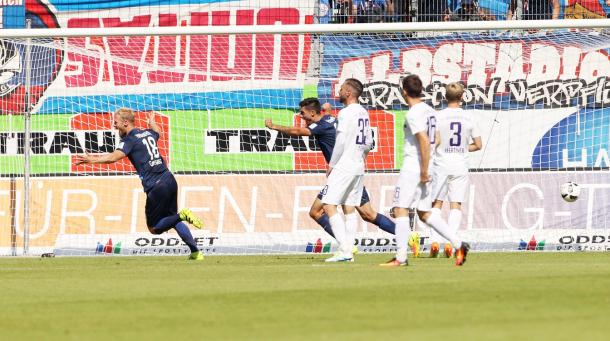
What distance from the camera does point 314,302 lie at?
9.25 meters

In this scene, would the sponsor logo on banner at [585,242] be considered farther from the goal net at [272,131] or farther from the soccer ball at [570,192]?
the soccer ball at [570,192]


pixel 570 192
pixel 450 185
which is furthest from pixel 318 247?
pixel 450 185

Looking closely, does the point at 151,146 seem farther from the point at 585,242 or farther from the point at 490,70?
the point at 585,242

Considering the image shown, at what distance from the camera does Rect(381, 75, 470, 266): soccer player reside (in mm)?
13227

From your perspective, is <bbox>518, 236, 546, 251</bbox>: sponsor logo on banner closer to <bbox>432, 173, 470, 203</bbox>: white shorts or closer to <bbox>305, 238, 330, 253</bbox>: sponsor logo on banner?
<bbox>305, 238, 330, 253</bbox>: sponsor logo on banner

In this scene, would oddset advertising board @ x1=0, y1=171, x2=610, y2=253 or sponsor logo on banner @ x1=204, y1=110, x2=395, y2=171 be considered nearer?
oddset advertising board @ x1=0, y1=171, x2=610, y2=253

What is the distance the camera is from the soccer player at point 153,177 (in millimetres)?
16797

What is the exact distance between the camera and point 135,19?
28141 millimetres

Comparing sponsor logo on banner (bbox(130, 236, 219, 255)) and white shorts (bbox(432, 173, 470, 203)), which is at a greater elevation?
white shorts (bbox(432, 173, 470, 203))

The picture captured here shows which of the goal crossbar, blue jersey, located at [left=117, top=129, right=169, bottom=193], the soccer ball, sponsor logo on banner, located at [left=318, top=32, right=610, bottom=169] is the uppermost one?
the goal crossbar

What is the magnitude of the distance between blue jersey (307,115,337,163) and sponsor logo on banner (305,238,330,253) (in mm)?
4114

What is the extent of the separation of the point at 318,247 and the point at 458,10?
7.30m

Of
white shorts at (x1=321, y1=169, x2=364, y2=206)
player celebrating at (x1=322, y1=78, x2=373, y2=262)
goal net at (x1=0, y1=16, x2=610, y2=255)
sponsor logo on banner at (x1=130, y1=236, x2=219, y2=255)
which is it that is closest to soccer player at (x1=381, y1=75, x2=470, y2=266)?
player celebrating at (x1=322, y1=78, x2=373, y2=262)

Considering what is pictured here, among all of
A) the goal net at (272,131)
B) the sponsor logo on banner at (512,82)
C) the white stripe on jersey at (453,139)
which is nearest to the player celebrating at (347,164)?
the white stripe on jersey at (453,139)
